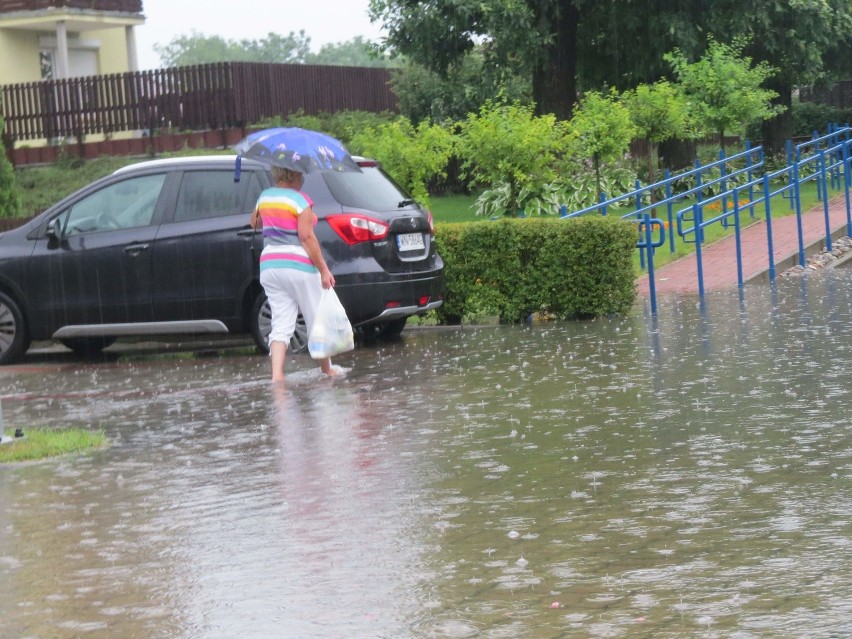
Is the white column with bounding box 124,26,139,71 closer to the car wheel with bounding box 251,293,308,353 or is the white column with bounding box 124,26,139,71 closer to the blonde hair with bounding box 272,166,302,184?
the car wheel with bounding box 251,293,308,353

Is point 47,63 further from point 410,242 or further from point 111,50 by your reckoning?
point 410,242

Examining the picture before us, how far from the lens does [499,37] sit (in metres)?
27.2

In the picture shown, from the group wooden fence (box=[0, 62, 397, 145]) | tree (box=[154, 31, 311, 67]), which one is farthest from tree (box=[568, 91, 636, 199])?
tree (box=[154, 31, 311, 67])

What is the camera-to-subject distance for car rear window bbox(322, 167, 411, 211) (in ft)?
43.7

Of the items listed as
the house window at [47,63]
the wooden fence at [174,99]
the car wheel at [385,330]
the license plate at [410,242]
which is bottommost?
the car wheel at [385,330]

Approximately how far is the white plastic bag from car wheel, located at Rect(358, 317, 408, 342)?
117 inches

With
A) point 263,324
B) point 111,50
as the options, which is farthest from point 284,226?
point 111,50

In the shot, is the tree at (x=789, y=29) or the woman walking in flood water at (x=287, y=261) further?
the tree at (x=789, y=29)

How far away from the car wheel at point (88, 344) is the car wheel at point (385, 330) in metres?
2.49

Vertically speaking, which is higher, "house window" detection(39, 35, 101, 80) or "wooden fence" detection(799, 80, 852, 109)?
"house window" detection(39, 35, 101, 80)

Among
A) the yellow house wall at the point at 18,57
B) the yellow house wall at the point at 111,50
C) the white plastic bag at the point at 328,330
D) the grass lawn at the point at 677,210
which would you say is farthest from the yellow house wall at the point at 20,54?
the white plastic bag at the point at 328,330

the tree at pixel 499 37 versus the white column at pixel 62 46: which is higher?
the white column at pixel 62 46

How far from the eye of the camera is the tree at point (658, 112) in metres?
24.9

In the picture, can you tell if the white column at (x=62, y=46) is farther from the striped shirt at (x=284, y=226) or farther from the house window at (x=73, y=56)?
the striped shirt at (x=284, y=226)
